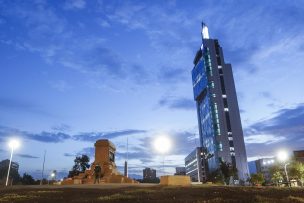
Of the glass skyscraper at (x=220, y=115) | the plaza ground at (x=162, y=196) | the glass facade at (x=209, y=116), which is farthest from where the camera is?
the glass facade at (x=209, y=116)

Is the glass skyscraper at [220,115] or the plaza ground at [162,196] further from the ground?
the glass skyscraper at [220,115]

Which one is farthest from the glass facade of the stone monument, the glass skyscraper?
the stone monument

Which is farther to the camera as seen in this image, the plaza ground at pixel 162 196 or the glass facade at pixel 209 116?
the glass facade at pixel 209 116

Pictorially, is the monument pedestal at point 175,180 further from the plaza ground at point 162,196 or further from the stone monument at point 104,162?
the stone monument at point 104,162

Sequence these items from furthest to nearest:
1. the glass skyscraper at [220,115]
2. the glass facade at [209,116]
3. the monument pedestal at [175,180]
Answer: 1. the glass facade at [209,116]
2. the glass skyscraper at [220,115]
3. the monument pedestal at [175,180]

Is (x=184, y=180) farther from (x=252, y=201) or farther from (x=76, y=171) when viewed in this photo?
(x=76, y=171)

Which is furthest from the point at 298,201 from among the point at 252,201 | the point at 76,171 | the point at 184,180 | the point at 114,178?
the point at 76,171

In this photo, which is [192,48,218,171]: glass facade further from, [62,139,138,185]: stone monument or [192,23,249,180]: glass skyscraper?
[62,139,138,185]: stone monument

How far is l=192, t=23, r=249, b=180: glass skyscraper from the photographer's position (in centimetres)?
16225

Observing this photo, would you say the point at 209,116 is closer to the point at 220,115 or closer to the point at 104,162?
the point at 220,115

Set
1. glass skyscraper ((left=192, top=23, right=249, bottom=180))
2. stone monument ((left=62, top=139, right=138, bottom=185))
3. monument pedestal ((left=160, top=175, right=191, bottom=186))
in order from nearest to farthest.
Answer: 1. monument pedestal ((left=160, top=175, right=191, bottom=186))
2. stone monument ((left=62, top=139, right=138, bottom=185))
3. glass skyscraper ((left=192, top=23, right=249, bottom=180))

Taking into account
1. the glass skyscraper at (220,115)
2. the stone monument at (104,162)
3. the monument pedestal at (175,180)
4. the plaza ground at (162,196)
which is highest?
the glass skyscraper at (220,115)

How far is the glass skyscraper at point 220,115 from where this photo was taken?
16225cm

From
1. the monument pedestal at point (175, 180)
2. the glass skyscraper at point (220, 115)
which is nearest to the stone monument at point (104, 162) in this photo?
the monument pedestal at point (175, 180)
